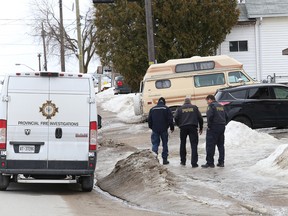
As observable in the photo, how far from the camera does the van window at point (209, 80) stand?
1038 inches

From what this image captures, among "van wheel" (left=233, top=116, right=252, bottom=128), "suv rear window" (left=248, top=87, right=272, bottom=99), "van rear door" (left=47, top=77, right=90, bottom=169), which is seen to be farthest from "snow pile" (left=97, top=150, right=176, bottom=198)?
"suv rear window" (left=248, top=87, right=272, bottom=99)

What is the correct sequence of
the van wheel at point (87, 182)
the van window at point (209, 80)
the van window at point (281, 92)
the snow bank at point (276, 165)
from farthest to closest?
the van window at point (209, 80)
the van window at point (281, 92)
the snow bank at point (276, 165)
the van wheel at point (87, 182)

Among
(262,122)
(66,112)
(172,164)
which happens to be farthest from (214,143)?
(262,122)

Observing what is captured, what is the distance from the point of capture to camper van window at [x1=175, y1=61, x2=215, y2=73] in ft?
87.0

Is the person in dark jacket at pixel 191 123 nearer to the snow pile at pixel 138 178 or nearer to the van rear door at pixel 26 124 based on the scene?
the snow pile at pixel 138 178

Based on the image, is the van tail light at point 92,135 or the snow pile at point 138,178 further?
the van tail light at point 92,135

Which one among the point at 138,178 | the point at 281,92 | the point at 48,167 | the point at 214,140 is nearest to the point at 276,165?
the point at 214,140

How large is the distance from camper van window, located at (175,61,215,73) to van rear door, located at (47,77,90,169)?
14457 millimetres

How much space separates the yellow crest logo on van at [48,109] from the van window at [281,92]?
10420 millimetres

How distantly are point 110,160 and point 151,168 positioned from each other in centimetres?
497

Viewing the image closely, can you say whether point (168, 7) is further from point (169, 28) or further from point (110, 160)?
point (110, 160)

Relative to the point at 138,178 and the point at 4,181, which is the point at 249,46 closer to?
the point at 138,178

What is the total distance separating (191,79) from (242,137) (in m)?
8.82

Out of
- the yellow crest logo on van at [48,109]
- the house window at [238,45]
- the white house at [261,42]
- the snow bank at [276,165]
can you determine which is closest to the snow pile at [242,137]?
the snow bank at [276,165]
